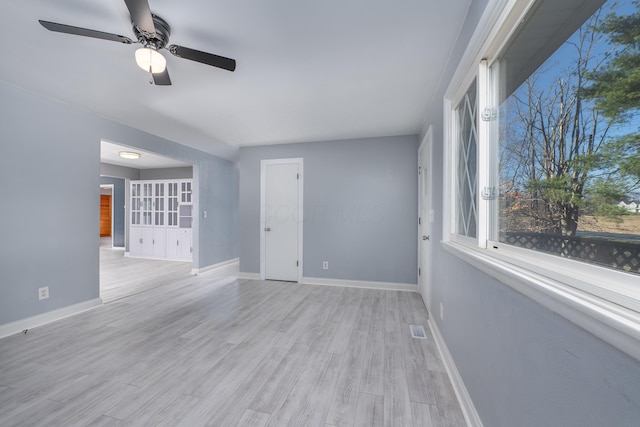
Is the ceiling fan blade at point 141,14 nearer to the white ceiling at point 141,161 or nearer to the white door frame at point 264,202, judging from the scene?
the white door frame at point 264,202

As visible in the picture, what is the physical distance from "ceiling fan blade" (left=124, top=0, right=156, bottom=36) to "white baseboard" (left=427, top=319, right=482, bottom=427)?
2.68 metres

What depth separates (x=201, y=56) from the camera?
1620 mm

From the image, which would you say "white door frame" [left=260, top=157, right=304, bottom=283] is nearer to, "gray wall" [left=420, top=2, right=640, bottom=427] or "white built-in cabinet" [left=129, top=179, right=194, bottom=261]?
"white built-in cabinet" [left=129, top=179, right=194, bottom=261]

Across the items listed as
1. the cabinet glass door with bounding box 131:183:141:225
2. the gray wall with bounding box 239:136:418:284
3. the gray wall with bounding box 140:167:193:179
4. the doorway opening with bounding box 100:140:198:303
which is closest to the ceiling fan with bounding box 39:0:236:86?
the gray wall with bounding box 239:136:418:284

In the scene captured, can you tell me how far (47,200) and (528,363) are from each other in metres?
4.03

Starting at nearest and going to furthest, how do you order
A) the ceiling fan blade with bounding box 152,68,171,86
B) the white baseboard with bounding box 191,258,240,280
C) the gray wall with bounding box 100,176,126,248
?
the ceiling fan blade with bounding box 152,68,171,86
the white baseboard with bounding box 191,258,240,280
the gray wall with bounding box 100,176,126,248

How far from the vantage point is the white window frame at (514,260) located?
19.3 inches

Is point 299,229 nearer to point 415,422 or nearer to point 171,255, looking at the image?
point 415,422

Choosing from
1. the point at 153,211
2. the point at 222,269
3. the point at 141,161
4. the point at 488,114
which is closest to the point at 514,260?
the point at 488,114

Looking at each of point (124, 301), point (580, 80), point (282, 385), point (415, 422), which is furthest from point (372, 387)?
point (124, 301)

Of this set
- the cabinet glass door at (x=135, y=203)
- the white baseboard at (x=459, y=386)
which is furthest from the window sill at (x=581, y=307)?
the cabinet glass door at (x=135, y=203)

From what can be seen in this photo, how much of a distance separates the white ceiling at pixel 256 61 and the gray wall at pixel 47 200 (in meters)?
0.24

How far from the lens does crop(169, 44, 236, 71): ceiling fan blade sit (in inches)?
62.1

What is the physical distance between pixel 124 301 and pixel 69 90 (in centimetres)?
250
